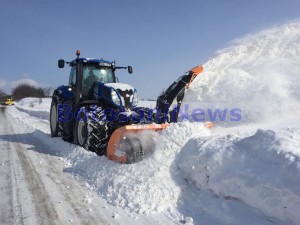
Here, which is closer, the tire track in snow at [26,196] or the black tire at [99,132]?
the tire track in snow at [26,196]

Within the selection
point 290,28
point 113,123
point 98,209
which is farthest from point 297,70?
point 98,209

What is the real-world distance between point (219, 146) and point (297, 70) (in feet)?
19.6

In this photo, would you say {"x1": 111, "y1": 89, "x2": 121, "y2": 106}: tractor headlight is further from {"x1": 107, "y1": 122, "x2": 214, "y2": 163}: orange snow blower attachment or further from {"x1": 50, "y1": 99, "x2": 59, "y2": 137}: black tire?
{"x1": 50, "y1": 99, "x2": 59, "y2": 137}: black tire

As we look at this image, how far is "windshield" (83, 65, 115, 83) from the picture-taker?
7.27m

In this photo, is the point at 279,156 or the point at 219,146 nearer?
the point at 279,156

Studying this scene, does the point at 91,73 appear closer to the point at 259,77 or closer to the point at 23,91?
the point at 259,77

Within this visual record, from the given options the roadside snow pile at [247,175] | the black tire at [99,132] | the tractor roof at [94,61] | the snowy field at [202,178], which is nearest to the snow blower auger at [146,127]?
the snowy field at [202,178]

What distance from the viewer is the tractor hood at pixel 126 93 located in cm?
631

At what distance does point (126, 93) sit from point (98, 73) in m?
1.36

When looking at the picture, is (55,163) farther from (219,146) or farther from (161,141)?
(219,146)

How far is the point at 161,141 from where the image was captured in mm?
4750

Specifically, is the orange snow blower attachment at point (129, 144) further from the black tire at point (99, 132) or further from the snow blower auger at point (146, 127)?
the black tire at point (99, 132)

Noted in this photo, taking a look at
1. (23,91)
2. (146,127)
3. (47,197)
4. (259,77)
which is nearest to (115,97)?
(146,127)

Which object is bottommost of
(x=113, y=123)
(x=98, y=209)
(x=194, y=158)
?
(x=98, y=209)
